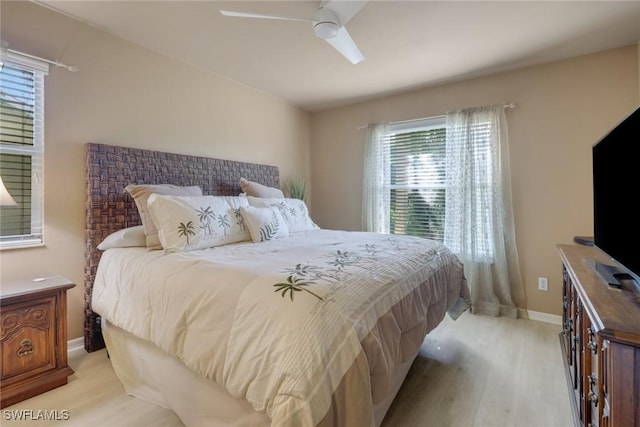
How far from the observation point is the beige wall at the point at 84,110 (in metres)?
1.95

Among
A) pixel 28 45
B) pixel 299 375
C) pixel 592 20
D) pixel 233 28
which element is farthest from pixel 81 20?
pixel 592 20

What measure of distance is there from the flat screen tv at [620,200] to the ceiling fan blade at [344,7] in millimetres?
1332

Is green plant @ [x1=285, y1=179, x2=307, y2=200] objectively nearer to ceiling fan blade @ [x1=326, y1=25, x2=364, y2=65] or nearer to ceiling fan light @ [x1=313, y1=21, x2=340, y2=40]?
ceiling fan blade @ [x1=326, y1=25, x2=364, y2=65]

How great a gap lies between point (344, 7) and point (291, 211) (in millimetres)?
1715

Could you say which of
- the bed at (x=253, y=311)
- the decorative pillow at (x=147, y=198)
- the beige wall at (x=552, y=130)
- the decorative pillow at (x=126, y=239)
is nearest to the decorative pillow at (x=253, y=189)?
the bed at (x=253, y=311)

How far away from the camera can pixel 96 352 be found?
6.95ft

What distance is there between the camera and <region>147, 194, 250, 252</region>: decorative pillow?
6.15 ft

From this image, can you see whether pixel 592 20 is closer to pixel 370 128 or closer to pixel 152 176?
pixel 370 128

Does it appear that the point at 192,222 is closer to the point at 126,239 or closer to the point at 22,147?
the point at 126,239

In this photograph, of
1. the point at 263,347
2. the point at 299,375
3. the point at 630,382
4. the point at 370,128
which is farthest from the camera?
the point at 370,128

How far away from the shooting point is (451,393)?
5.49 feet

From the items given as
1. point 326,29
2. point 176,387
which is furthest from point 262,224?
point 326,29

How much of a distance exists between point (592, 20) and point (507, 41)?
522mm

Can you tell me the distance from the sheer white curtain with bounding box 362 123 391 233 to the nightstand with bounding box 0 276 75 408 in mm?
3020
